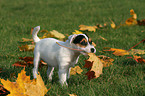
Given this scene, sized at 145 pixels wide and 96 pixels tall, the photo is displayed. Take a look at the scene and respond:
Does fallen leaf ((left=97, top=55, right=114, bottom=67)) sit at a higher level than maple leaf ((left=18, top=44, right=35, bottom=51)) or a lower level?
lower

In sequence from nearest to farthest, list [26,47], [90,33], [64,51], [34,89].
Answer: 1. [34,89]
2. [64,51]
3. [26,47]
4. [90,33]

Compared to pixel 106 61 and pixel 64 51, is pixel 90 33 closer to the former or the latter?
pixel 106 61

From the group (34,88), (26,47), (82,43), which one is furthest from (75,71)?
(26,47)

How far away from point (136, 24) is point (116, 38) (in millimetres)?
1519

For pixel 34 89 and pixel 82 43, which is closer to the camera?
pixel 34 89

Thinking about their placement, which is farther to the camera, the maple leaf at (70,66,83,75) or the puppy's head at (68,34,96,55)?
the maple leaf at (70,66,83,75)

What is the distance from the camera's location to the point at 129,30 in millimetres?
5547

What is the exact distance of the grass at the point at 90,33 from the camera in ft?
8.33

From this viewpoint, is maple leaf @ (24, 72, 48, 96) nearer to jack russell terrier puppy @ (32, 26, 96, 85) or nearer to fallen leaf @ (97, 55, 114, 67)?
jack russell terrier puppy @ (32, 26, 96, 85)

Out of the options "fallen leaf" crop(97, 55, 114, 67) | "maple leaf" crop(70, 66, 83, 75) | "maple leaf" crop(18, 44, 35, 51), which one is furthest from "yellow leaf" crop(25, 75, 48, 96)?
"maple leaf" crop(18, 44, 35, 51)

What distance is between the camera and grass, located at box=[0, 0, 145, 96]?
254 cm

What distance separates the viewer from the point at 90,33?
5324mm

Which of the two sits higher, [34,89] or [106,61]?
[106,61]

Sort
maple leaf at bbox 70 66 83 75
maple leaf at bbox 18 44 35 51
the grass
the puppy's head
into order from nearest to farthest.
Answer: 1. the puppy's head
2. the grass
3. maple leaf at bbox 70 66 83 75
4. maple leaf at bbox 18 44 35 51
